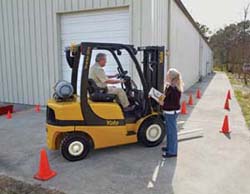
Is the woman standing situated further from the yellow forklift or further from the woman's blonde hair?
the yellow forklift

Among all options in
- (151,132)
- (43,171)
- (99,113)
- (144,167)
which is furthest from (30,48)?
(144,167)

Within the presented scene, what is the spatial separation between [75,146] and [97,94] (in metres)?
0.92

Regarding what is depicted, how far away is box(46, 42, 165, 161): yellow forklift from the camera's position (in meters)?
4.38

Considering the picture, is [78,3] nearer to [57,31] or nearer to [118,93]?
[57,31]

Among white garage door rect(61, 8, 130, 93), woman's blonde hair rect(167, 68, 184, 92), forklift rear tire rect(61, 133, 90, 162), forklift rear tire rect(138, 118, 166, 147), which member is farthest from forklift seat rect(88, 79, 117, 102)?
white garage door rect(61, 8, 130, 93)

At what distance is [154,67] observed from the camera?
5207mm

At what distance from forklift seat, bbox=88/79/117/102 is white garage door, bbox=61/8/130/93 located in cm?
332

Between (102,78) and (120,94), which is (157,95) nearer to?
(120,94)

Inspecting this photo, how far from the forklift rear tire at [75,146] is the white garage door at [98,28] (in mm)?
3793

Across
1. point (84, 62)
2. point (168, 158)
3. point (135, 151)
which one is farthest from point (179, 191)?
point (84, 62)

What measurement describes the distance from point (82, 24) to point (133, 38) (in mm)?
1888

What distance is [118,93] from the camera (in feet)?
15.8

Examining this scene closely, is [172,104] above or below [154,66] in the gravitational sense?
below

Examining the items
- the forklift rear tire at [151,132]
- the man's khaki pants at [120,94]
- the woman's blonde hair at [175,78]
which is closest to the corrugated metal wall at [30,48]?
the man's khaki pants at [120,94]
